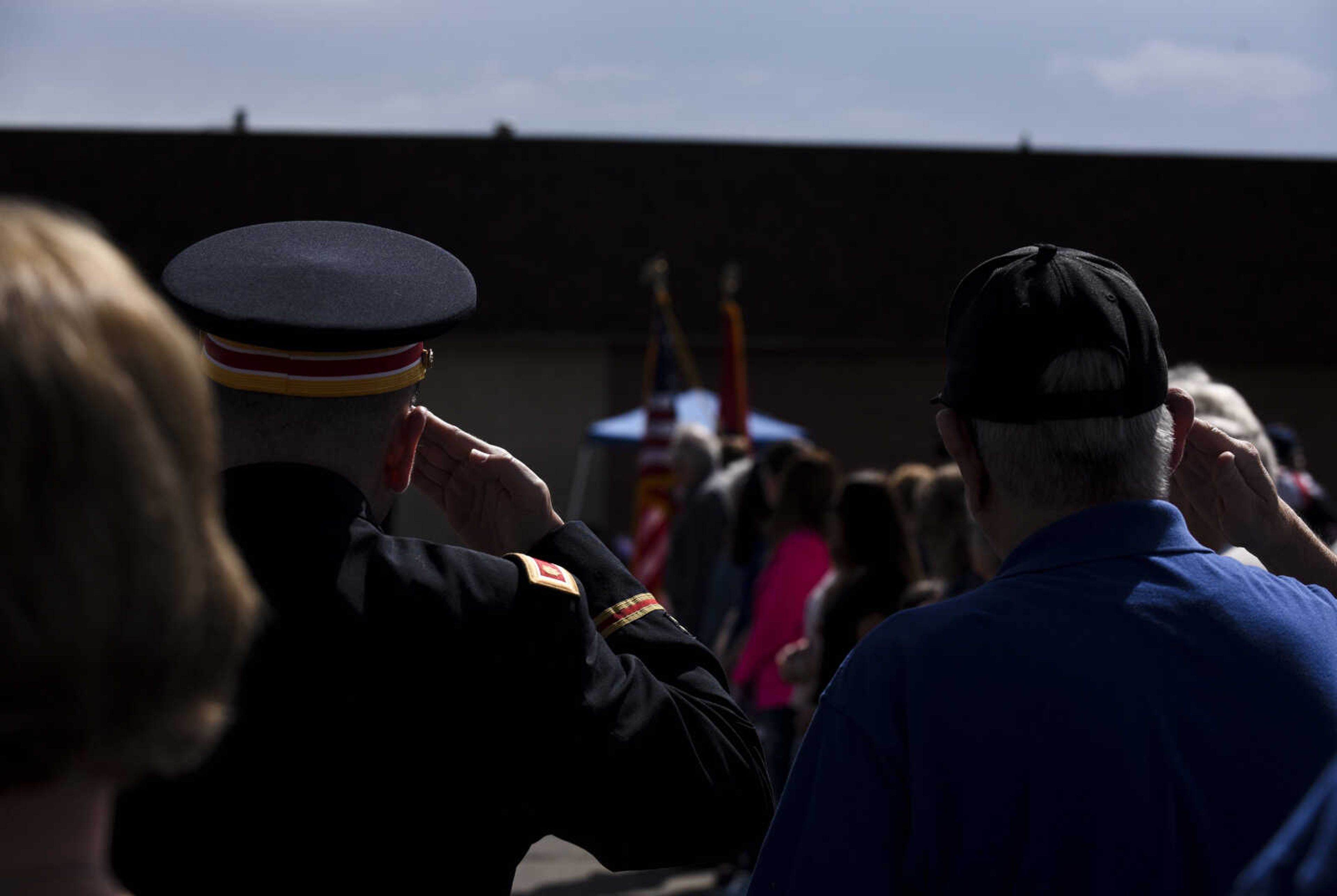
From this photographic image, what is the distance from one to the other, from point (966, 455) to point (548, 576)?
553 millimetres

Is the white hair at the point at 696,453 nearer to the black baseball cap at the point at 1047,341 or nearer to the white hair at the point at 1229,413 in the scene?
the white hair at the point at 1229,413

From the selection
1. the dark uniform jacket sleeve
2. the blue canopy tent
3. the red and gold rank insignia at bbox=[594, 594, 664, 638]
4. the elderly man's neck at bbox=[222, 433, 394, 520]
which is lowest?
the blue canopy tent

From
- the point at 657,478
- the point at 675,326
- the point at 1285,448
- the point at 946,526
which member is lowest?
the point at 675,326

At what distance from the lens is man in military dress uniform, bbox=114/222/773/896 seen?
1.64 meters

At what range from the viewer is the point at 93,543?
85cm

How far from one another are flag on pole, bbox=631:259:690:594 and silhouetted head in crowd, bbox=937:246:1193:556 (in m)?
6.80

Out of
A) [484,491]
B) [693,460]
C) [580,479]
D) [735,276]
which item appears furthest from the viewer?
[735,276]

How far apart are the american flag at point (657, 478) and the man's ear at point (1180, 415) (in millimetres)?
7285

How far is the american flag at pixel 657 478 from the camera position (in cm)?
1002

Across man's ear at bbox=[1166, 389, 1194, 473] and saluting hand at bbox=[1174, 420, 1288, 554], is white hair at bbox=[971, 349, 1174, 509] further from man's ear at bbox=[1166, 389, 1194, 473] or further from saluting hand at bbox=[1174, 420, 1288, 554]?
saluting hand at bbox=[1174, 420, 1288, 554]

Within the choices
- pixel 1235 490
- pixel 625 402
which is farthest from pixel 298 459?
pixel 625 402

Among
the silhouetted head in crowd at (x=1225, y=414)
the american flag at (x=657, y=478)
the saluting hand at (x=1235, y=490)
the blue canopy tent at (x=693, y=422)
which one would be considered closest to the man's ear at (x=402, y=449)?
the saluting hand at (x=1235, y=490)

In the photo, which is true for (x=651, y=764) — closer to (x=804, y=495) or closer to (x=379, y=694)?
(x=379, y=694)

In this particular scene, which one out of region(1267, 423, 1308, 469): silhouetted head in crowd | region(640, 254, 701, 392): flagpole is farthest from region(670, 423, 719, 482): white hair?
region(640, 254, 701, 392): flagpole
